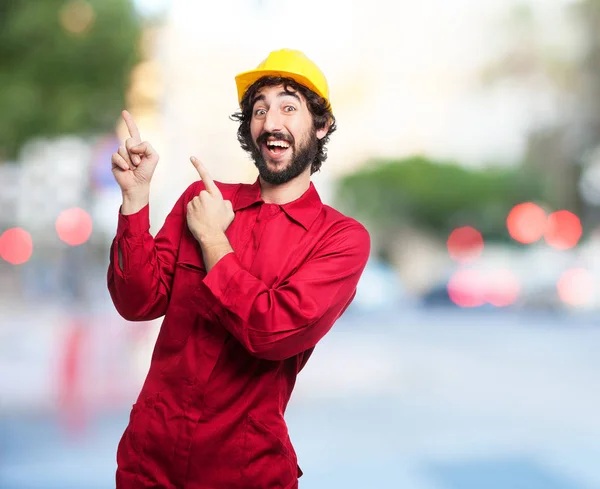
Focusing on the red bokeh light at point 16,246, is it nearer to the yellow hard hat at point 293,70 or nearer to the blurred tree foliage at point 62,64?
the blurred tree foliage at point 62,64

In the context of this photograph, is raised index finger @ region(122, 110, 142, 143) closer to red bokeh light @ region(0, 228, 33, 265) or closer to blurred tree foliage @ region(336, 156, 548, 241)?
red bokeh light @ region(0, 228, 33, 265)

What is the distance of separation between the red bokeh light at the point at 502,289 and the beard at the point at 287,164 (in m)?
15.7

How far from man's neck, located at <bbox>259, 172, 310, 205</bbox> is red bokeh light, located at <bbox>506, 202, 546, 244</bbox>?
3148 cm

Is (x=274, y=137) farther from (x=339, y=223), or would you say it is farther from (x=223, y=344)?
(x=223, y=344)

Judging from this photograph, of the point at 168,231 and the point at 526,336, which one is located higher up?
the point at 526,336

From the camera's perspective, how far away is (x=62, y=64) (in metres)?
16.8

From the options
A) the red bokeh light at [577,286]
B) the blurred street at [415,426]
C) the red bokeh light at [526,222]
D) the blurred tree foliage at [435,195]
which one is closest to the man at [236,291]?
the blurred street at [415,426]

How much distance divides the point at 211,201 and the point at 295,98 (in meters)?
0.30

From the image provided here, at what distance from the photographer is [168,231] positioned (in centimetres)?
204

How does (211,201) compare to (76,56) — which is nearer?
(211,201)

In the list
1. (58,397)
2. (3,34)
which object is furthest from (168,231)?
(3,34)

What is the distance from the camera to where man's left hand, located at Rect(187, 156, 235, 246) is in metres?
1.84

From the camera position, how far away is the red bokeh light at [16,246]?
26406 millimetres

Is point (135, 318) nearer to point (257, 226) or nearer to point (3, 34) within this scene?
point (257, 226)
